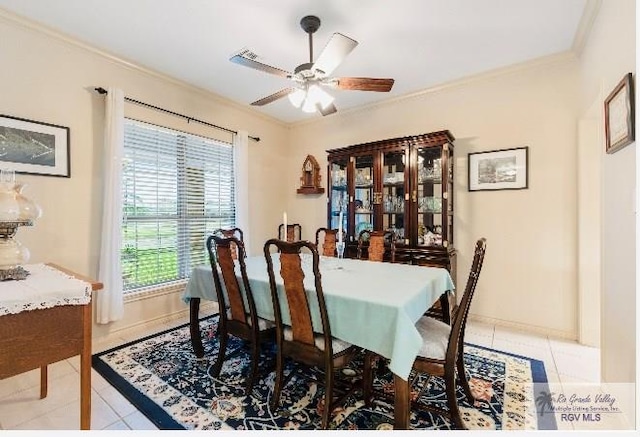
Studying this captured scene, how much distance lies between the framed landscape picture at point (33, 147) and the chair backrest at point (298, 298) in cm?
209

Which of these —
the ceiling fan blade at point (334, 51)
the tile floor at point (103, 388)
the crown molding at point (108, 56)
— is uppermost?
the crown molding at point (108, 56)

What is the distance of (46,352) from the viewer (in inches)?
54.5

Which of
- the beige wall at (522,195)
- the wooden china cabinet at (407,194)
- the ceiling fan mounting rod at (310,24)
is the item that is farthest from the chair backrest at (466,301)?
the beige wall at (522,195)

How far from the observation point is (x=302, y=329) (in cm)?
170

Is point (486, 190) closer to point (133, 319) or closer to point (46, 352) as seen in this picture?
point (46, 352)

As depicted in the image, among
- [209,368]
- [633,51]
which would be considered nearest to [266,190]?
[209,368]

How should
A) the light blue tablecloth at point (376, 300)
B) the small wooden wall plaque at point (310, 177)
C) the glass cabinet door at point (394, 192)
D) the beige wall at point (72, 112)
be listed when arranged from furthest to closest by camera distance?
the small wooden wall plaque at point (310, 177), the glass cabinet door at point (394, 192), the beige wall at point (72, 112), the light blue tablecloth at point (376, 300)

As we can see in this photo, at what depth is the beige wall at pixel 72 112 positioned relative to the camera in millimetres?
2320

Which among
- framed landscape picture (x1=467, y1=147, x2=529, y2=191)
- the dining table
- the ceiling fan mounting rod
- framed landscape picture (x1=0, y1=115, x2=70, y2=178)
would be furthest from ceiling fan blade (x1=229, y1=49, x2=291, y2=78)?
framed landscape picture (x1=467, y1=147, x2=529, y2=191)

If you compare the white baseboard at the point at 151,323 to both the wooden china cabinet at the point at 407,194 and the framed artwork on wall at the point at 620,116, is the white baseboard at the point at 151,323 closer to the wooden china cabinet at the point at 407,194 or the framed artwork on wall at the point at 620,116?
the wooden china cabinet at the point at 407,194

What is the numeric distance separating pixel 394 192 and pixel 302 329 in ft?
7.30

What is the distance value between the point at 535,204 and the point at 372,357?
2321 millimetres

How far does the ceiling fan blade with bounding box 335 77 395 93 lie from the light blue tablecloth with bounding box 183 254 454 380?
4.40ft

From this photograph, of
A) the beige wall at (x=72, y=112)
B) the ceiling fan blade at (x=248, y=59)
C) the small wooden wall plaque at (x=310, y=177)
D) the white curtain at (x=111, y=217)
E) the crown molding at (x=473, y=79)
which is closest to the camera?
the ceiling fan blade at (x=248, y=59)
